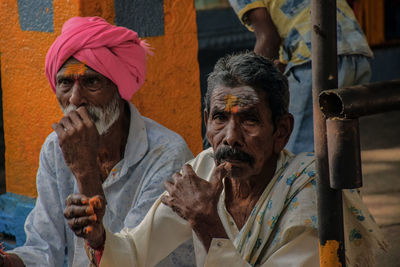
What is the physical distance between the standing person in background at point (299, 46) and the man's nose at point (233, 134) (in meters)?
1.69

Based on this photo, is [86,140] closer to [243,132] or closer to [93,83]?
[93,83]

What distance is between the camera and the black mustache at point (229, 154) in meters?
2.68

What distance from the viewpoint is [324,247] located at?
6.21 feet

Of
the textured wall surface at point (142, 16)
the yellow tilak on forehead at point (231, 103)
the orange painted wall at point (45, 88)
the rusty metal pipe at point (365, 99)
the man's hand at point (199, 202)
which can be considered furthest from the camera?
the orange painted wall at point (45, 88)

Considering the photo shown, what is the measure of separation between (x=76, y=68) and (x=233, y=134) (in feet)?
3.88

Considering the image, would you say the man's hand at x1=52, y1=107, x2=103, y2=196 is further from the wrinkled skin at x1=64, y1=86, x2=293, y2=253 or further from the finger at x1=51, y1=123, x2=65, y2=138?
the wrinkled skin at x1=64, y1=86, x2=293, y2=253

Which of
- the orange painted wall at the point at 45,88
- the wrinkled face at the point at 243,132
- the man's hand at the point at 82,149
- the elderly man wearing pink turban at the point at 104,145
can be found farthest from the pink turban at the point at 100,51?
the wrinkled face at the point at 243,132

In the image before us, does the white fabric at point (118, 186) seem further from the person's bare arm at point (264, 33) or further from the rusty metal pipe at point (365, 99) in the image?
the rusty metal pipe at point (365, 99)

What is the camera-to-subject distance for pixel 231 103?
275cm

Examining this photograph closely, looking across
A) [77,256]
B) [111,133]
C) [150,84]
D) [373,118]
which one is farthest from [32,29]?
[373,118]

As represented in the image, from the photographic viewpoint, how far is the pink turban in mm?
3590

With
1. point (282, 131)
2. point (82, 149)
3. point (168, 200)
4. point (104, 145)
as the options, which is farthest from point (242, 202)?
point (104, 145)

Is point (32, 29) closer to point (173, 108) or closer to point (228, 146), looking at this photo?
point (173, 108)

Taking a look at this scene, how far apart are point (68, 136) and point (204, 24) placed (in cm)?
991
